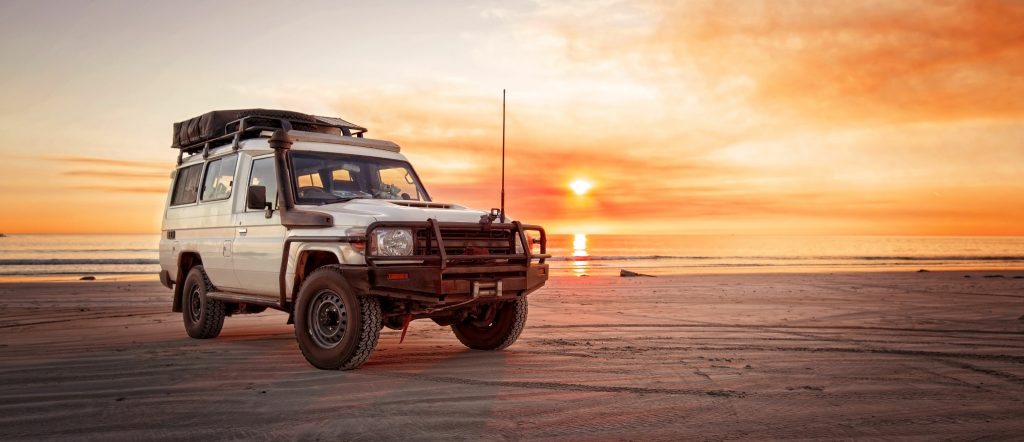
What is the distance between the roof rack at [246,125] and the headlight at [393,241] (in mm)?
2803

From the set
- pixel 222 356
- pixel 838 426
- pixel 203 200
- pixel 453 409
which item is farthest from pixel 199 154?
pixel 838 426

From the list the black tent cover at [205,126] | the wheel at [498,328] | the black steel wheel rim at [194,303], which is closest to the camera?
the wheel at [498,328]

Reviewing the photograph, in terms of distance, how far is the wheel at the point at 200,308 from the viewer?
9.44 metres

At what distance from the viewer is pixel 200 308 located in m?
9.63

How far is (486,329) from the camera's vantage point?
28.2 ft

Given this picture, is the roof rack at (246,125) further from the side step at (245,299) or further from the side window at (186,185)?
the side step at (245,299)

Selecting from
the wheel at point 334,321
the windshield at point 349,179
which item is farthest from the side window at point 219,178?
the wheel at point 334,321

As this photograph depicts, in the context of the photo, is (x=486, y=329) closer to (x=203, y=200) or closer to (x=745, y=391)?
(x=745, y=391)

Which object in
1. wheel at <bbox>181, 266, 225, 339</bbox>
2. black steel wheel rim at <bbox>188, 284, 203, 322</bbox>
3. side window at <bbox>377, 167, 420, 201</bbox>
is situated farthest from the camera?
black steel wheel rim at <bbox>188, 284, 203, 322</bbox>

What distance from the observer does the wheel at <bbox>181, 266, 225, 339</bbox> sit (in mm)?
9438

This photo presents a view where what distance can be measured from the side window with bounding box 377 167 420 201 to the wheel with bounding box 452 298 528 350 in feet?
5.53

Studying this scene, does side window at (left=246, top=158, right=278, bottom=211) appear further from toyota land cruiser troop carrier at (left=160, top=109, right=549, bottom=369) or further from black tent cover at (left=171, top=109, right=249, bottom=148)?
black tent cover at (left=171, top=109, right=249, bottom=148)

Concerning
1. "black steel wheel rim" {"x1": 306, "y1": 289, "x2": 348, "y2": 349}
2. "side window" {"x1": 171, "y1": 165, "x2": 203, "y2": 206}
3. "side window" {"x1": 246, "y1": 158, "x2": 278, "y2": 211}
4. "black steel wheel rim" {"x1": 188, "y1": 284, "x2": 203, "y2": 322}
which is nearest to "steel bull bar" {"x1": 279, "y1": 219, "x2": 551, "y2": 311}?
"black steel wheel rim" {"x1": 306, "y1": 289, "x2": 348, "y2": 349}

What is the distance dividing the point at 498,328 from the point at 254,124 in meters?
4.20
